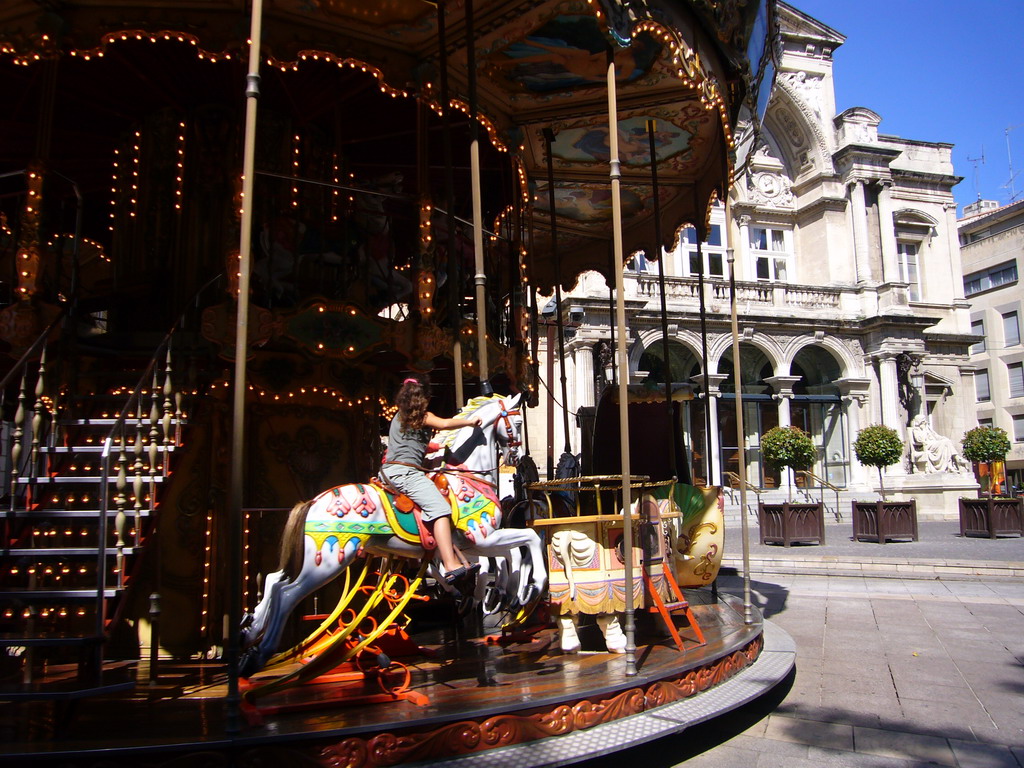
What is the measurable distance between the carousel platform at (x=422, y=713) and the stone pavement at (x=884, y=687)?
11.8 inches

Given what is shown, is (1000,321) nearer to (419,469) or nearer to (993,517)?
(993,517)

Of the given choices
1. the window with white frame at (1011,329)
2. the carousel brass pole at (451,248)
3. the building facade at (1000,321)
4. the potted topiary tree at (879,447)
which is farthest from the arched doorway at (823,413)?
the carousel brass pole at (451,248)

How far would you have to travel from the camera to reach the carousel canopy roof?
270 inches

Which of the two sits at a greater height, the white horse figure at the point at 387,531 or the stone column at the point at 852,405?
the stone column at the point at 852,405

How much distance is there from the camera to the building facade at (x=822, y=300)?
3025 centimetres

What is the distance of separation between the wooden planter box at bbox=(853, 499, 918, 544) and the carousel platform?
13.7 metres

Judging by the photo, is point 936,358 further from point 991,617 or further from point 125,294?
point 125,294

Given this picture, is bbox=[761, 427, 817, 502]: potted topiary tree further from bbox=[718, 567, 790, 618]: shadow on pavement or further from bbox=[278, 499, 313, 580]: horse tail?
bbox=[278, 499, 313, 580]: horse tail

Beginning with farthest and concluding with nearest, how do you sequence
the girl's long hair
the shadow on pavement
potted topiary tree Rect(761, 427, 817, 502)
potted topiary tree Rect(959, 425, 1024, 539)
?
potted topiary tree Rect(761, 427, 817, 502)
potted topiary tree Rect(959, 425, 1024, 539)
the shadow on pavement
the girl's long hair

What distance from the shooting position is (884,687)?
6.57 metres

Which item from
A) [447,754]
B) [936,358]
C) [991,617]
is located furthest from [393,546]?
[936,358]

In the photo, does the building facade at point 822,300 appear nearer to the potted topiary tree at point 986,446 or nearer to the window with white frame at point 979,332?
the potted topiary tree at point 986,446

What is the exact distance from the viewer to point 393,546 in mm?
5293

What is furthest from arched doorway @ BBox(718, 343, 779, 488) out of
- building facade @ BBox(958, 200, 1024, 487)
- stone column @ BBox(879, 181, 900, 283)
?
building facade @ BBox(958, 200, 1024, 487)
